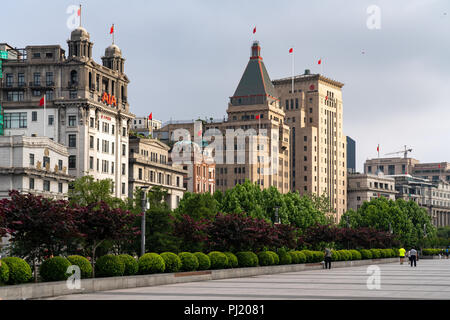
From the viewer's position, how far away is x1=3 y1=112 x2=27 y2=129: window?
321 ft

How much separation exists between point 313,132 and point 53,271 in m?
153

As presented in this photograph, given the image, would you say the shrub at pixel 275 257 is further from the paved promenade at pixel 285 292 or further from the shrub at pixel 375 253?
the shrub at pixel 375 253

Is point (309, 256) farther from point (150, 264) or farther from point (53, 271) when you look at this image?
point (53, 271)

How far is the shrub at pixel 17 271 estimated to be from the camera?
27.2 metres

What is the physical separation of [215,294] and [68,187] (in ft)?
217

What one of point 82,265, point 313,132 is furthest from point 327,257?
point 313,132

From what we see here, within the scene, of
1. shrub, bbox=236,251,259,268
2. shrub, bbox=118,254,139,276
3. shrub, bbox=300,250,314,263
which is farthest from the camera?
shrub, bbox=300,250,314,263

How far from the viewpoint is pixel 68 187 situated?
9212 cm

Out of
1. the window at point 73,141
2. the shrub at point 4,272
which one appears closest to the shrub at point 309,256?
the shrub at point 4,272

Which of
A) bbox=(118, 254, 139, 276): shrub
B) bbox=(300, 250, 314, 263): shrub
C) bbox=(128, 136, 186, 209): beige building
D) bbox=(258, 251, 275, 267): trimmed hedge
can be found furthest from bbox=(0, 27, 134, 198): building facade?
bbox=(118, 254, 139, 276): shrub

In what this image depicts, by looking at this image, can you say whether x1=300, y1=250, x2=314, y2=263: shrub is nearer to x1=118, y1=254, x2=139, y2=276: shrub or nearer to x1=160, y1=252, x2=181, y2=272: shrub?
x1=160, y1=252, x2=181, y2=272: shrub

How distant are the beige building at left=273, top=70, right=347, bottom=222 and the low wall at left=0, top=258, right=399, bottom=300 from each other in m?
128
